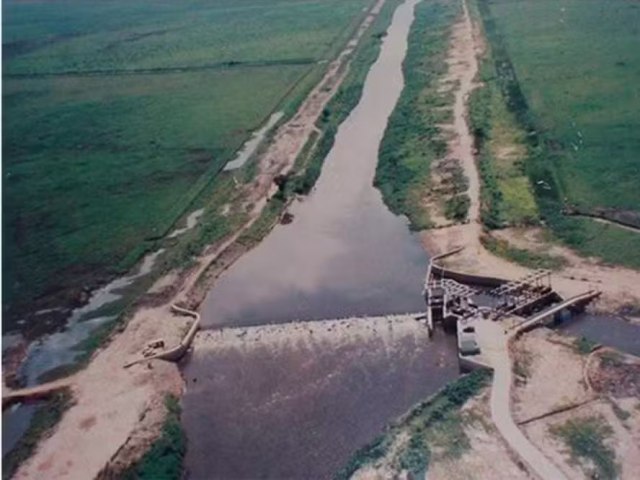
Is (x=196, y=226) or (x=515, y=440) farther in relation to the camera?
(x=196, y=226)

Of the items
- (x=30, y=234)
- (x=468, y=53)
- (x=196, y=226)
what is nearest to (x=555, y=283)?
(x=196, y=226)

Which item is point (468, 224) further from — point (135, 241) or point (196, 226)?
point (135, 241)

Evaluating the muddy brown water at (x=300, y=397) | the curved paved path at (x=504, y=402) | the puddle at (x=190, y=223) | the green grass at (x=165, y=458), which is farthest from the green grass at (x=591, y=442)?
the puddle at (x=190, y=223)

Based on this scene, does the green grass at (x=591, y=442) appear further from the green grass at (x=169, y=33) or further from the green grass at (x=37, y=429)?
the green grass at (x=169, y=33)

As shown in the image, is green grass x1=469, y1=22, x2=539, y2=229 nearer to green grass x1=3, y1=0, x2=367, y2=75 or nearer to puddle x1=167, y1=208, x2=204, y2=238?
puddle x1=167, y1=208, x2=204, y2=238

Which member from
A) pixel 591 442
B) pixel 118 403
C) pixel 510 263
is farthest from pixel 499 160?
pixel 118 403

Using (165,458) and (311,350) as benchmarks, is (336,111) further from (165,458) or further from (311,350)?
(165,458)
